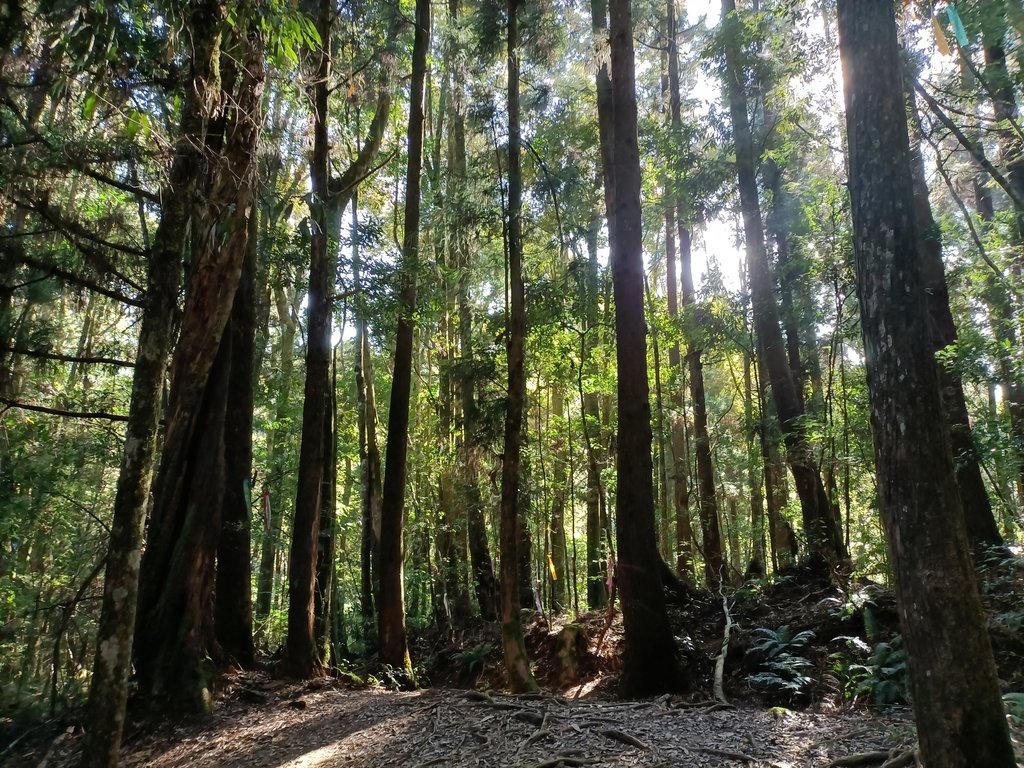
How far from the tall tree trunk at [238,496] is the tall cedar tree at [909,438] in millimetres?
8423

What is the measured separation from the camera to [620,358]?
840 cm

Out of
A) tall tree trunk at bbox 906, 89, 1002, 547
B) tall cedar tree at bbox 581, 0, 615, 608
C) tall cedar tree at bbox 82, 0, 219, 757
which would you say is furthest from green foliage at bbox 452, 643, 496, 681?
tall tree trunk at bbox 906, 89, 1002, 547

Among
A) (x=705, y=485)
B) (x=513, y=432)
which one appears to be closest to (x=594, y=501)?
(x=705, y=485)

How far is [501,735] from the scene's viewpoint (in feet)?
19.5

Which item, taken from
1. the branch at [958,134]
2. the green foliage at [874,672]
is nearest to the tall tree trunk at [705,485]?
the green foliage at [874,672]

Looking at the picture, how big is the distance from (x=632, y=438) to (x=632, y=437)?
1 centimetres

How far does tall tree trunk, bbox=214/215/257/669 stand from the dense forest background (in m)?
0.05

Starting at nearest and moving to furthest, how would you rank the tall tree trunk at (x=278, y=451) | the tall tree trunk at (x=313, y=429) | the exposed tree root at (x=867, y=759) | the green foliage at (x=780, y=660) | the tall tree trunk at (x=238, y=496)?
the exposed tree root at (x=867, y=759) → the green foliage at (x=780, y=660) → the tall tree trunk at (x=313, y=429) → the tall tree trunk at (x=238, y=496) → the tall tree trunk at (x=278, y=451)

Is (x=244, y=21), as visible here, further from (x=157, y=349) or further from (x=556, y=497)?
(x=556, y=497)

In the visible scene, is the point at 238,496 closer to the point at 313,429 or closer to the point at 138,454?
the point at 313,429

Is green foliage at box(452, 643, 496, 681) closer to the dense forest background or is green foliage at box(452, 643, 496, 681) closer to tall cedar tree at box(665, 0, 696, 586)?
the dense forest background

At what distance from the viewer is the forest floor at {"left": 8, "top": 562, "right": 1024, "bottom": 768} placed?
5199 millimetres

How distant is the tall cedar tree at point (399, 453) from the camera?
1096 cm

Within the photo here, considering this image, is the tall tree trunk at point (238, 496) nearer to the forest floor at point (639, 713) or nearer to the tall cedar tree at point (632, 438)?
the forest floor at point (639, 713)
